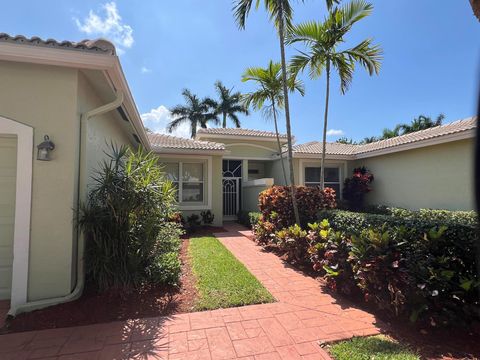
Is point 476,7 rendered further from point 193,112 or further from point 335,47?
point 193,112

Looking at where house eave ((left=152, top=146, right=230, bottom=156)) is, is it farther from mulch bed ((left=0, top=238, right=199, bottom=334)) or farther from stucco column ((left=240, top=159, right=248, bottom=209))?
mulch bed ((left=0, top=238, right=199, bottom=334))

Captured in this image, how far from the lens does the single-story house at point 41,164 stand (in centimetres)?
402

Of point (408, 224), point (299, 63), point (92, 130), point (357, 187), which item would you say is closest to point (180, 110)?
point (357, 187)

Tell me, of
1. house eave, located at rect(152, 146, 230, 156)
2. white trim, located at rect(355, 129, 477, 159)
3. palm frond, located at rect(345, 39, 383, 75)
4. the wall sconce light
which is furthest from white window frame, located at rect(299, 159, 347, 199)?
the wall sconce light

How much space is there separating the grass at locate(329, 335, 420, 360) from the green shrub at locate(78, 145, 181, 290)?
10.3ft

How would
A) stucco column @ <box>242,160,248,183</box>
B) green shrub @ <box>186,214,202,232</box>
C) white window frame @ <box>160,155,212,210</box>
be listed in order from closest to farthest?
green shrub @ <box>186,214,202,232</box> < white window frame @ <box>160,155,212,210</box> < stucco column @ <box>242,160,248,183</box>

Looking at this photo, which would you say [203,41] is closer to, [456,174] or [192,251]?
[192,251]

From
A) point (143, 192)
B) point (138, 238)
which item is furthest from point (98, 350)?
point (143, 192)

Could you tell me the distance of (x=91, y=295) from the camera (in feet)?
14.6

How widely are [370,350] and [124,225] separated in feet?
13.3

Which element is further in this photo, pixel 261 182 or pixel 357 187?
pixel 357 187

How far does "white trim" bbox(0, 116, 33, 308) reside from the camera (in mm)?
4023

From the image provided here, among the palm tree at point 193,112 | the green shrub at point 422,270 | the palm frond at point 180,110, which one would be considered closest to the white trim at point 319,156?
the green shrub at point 422,270

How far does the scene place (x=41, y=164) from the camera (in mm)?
4164
